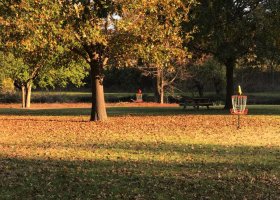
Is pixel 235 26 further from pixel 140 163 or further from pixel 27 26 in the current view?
pixel 140 163

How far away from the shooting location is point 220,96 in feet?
176

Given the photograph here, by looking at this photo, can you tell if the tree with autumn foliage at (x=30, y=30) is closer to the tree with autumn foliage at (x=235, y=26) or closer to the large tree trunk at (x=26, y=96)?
the tree with autumn foliage at (x=235, y=26)

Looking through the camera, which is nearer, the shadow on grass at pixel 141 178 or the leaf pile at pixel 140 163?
the shadow on grass at pixel 141 178

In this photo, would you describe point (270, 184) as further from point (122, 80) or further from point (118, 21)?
point (122, 80)

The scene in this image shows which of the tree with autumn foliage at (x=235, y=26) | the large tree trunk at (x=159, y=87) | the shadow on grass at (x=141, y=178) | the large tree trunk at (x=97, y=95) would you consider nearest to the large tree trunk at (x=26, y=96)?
the large tree trunk at (x=159, y=87)

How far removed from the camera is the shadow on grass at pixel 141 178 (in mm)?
7461

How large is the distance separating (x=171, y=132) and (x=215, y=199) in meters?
9.66

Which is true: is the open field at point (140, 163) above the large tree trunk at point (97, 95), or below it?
below

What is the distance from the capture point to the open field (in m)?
7.65

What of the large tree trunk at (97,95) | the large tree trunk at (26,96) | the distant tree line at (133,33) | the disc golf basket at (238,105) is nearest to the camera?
Answer: the distant tree line at (133,33)

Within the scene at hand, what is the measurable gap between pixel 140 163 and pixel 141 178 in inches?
64.9

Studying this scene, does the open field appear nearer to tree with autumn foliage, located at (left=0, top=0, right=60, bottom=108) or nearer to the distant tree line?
the distant tree line

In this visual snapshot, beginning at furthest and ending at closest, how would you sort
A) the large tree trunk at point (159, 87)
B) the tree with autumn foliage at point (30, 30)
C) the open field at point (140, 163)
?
the large tree trunk at point (159, 87), the tree with autumn foliage at point (30, 30), the open field at point (140, 163)

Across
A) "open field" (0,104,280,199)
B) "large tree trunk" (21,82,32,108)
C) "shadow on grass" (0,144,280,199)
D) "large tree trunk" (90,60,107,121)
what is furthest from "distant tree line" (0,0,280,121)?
"large tree trunk" (21,82,32,108)
